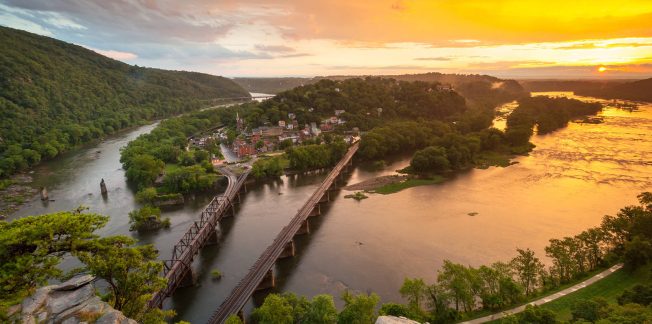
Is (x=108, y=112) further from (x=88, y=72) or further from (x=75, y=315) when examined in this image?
(x=75, y=315)

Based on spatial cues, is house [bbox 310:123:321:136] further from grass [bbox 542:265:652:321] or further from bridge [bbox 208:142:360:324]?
grass [bbox 542:265:652:321]

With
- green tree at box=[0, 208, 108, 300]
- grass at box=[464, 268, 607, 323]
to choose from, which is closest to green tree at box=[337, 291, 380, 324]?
grass at box=[464, 268, 607, 323]

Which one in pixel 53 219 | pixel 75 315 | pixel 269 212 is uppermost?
pixel 53 219

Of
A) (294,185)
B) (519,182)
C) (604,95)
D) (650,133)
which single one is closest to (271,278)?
(294,185)

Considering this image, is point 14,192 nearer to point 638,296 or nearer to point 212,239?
point 212,239

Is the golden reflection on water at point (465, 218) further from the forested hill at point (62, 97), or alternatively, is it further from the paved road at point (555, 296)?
the forested hill at point (62, 97)

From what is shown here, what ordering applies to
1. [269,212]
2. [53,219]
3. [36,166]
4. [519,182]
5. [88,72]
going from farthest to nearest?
[88,72], [36,166], [519,182], [269,212], [53,219]

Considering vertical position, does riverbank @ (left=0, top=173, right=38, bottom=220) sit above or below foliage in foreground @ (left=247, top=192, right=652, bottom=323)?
below

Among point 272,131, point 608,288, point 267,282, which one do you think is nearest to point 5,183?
point 272,131
